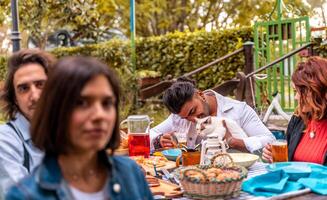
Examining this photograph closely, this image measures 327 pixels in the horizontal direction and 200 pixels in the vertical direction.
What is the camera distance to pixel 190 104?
10.3 feet

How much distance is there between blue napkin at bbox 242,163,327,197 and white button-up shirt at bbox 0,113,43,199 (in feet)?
2.83

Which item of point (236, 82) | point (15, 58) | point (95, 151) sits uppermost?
point (15, 58)

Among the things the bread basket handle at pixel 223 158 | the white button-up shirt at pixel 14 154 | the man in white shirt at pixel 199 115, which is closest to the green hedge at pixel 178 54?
the man in white shirt at pixel 199 115

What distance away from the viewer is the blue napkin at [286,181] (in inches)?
83.1

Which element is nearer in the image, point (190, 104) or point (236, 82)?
point (190, 104)

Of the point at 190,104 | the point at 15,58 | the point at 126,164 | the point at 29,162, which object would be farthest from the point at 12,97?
the point at 190,104

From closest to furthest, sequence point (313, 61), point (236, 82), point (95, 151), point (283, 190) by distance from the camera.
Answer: point (95, 151) → point (283, 190) → point (313, 61) → point (236, 82)

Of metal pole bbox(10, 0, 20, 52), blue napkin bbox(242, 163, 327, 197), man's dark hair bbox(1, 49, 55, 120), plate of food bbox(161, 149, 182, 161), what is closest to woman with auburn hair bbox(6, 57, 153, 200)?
man's dark hair bbox(1, 49, 55, 120)

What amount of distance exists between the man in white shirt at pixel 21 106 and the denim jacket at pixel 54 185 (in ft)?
2.34

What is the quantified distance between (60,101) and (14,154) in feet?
2.82

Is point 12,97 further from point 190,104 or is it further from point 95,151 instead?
point 190,104

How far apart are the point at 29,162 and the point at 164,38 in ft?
28.2

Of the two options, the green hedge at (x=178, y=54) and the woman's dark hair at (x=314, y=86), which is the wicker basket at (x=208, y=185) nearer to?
the woman's dark hair at (x=314, y=86)

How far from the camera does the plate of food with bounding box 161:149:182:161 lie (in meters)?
2.90
